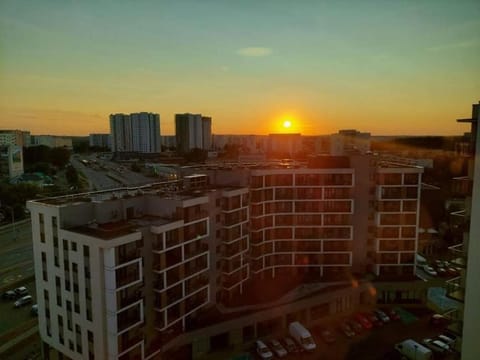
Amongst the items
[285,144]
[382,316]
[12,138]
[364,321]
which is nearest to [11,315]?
[364,321]

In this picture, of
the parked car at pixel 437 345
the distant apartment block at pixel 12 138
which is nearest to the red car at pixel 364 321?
the parked car at pixel 437 345

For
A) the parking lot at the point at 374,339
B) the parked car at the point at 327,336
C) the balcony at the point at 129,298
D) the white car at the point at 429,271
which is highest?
the balcony at the point at 129,298

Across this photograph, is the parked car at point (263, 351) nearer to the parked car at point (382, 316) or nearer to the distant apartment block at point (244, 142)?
the parked car at point (382, 316)

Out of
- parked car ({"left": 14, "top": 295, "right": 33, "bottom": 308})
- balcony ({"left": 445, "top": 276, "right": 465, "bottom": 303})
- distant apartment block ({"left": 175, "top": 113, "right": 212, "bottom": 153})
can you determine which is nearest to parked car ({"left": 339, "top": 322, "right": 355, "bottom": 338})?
balcony ({"left": 445, "top": 276, "right": 465, "bottom": 303})

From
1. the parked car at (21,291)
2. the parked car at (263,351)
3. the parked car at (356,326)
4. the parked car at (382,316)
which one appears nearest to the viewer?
the parked car at (263,351)

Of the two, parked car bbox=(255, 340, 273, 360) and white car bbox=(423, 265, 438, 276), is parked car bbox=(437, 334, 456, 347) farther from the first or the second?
parked car bbox=(255, 340, 273, 360)

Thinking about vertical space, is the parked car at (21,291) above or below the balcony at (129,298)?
below

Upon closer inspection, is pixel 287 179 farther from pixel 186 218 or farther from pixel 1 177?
pixel 1 177
